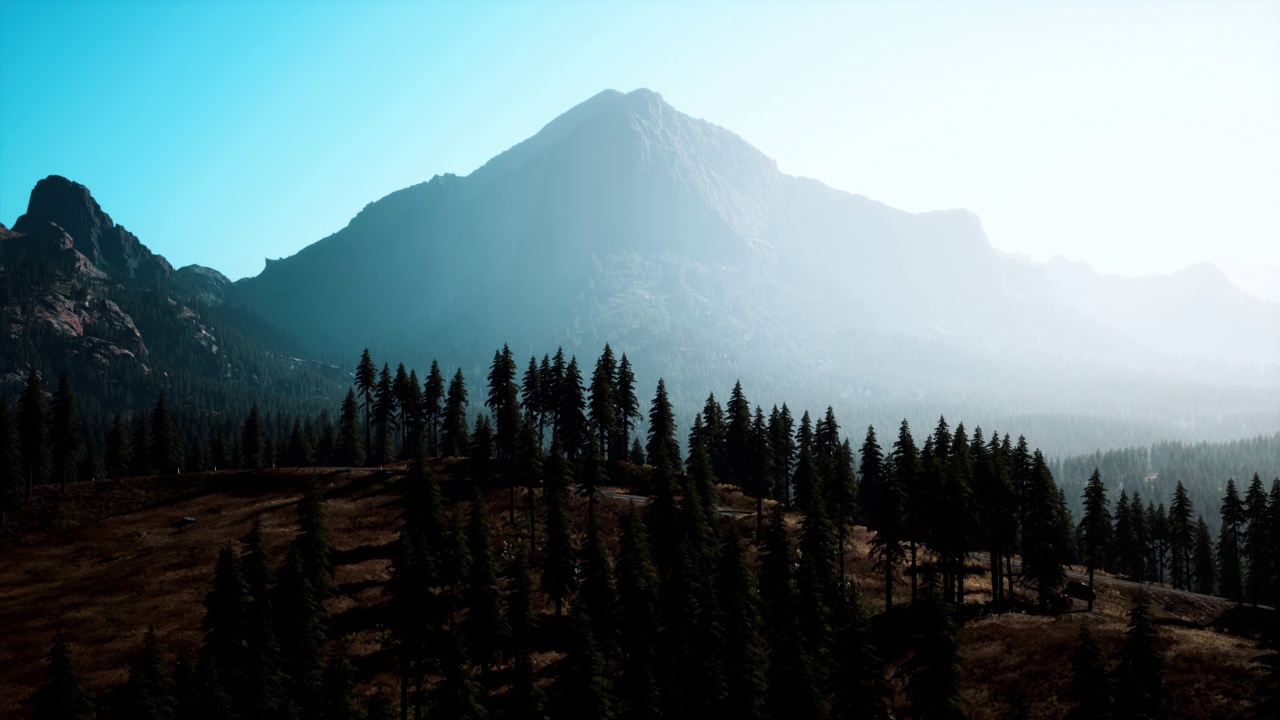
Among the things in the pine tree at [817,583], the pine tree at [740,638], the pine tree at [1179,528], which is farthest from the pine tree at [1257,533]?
the pine tree at [740,638]

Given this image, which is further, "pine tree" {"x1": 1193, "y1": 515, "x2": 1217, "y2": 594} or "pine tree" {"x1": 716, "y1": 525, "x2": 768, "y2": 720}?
"pine tree" {"x1": 1193, "y1": 515, "x2": 1217, "y2": 594}

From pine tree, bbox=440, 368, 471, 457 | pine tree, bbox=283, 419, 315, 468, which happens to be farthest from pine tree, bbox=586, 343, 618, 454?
pine tree, bbox=283, 419, 315, 468

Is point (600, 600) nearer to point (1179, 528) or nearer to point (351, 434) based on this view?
point (351, 434)

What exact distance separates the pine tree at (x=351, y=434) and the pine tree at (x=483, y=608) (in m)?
56.3

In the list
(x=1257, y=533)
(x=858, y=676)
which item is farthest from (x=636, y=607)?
(x=1257, y=533)

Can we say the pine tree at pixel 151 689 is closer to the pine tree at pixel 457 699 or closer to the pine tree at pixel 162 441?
the pine tree at pixel 457 699

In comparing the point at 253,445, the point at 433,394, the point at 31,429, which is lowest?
the point at 253,445

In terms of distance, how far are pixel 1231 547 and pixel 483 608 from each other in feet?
309

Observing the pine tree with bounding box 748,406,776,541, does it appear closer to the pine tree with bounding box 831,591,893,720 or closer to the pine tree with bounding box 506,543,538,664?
the pine tree with bounding box 506,543,538,664

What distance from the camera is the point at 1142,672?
2838cm

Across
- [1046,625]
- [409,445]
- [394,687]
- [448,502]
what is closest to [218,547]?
[448,502]

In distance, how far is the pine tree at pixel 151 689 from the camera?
106 feet

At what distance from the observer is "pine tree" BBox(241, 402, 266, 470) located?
105 meters

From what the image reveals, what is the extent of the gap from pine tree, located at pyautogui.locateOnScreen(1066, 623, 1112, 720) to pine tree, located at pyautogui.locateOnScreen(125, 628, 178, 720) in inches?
1668
